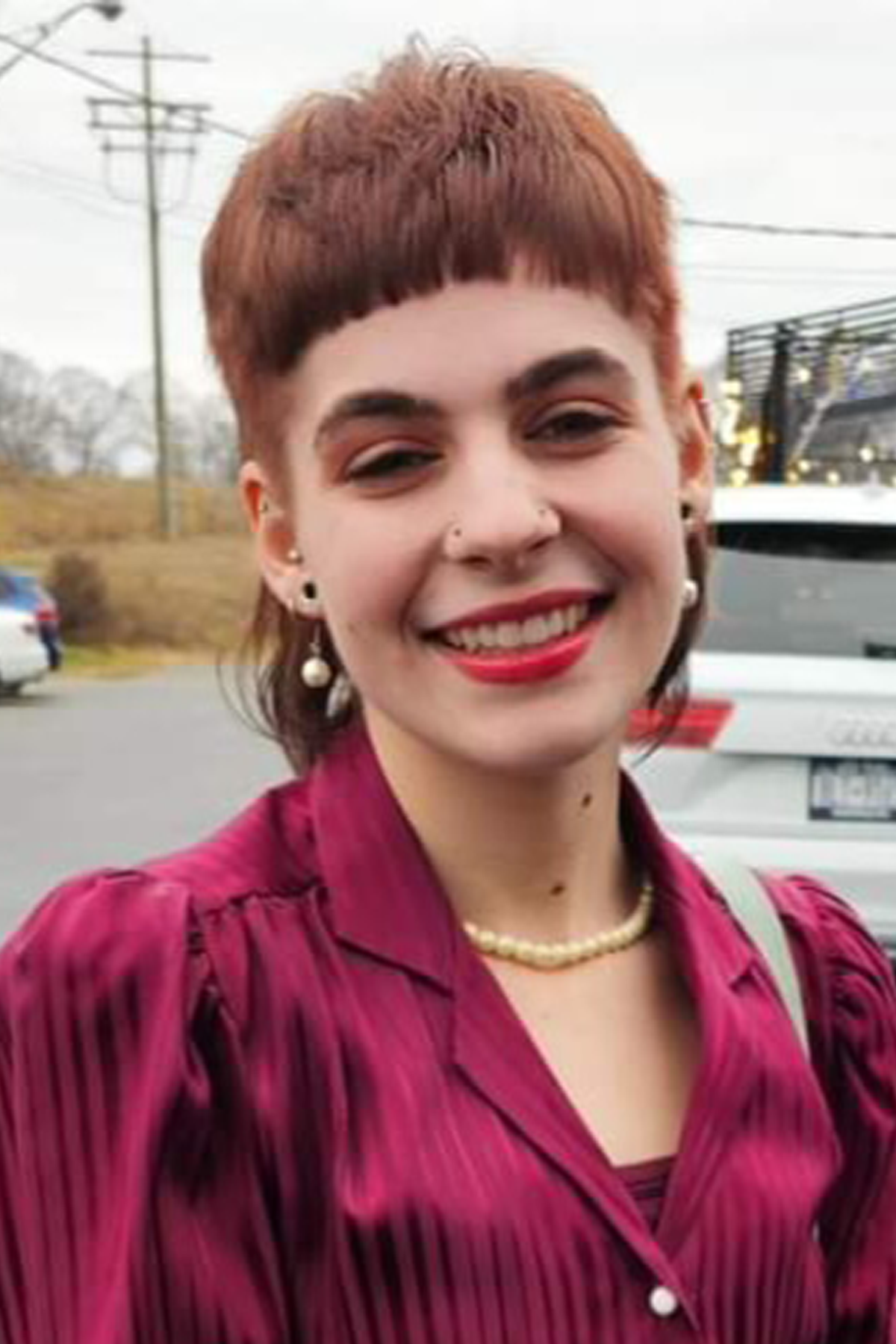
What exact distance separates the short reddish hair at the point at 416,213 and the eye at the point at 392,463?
86 millimetres

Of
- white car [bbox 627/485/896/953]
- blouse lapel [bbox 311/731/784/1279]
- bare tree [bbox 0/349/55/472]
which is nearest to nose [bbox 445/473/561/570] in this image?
blouse lapel [bbox 311/731/784/1279]

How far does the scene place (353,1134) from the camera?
121cm

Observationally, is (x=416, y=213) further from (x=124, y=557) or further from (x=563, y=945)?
(x=124, y=557)

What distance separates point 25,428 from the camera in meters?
56.8

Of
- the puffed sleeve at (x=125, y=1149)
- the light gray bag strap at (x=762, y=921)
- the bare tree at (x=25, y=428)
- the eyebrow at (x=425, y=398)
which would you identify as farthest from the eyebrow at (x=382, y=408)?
the bare tree at (x=25, y=428)

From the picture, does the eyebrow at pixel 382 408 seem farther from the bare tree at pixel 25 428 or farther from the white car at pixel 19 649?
the bare tree at pixel 25 428

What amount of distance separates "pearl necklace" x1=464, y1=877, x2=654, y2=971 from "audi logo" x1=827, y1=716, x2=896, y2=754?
12.4 feet

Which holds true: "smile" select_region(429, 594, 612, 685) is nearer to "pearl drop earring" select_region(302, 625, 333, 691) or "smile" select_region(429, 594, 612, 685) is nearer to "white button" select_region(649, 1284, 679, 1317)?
"pearl drop earring" select_region(302, 625, 333, 691)

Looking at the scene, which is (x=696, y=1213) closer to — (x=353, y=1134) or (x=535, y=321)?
(x=353, y=1134)

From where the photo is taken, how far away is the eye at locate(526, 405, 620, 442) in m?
1.27

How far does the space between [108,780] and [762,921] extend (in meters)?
12.2

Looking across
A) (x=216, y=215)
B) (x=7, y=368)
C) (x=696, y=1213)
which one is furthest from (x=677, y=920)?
(x=7, y=368)

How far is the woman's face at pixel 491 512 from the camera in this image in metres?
1.25

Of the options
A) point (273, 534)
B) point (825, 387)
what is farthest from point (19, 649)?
point (273, 534)
